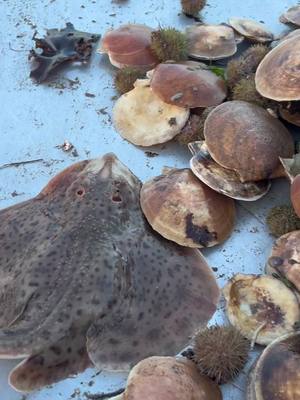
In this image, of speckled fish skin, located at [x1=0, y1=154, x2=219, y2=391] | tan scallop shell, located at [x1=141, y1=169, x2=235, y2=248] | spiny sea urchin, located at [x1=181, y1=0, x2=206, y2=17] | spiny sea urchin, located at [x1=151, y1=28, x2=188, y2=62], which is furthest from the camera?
spiny sea urchin, located at [x1=181, y1=0, x2=206, y2=17]

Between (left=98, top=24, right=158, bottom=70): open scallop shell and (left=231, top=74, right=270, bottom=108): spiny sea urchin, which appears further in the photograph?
(left=98, top=24, right=158, bottom=70): open scallop shell

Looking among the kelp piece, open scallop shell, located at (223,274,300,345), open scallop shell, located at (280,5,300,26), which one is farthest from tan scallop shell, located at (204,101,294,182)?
the kelp piece

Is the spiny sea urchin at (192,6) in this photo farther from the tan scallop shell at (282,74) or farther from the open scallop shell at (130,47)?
the tan scallop shell at (282,74)

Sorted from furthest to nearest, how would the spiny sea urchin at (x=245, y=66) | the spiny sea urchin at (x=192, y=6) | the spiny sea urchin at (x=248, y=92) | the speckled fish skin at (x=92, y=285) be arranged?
the spiny sea urchin at (x=192, y=6)
the spiny sea urchin at (x=245, y=66)
the spiny sea urchin at (x=248, y=92)
the speckled fish skin at (x=92, y=285)

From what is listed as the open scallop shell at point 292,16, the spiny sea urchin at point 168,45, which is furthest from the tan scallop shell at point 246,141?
the open scallop shell at point 292,16

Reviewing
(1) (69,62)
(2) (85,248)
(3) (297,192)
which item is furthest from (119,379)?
(1) (69,62)

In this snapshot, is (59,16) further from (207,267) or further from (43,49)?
(207,267)

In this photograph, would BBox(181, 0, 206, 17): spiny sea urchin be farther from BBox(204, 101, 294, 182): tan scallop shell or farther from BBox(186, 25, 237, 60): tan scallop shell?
BBox(204, 101, 294, 182): tan scallop shell
